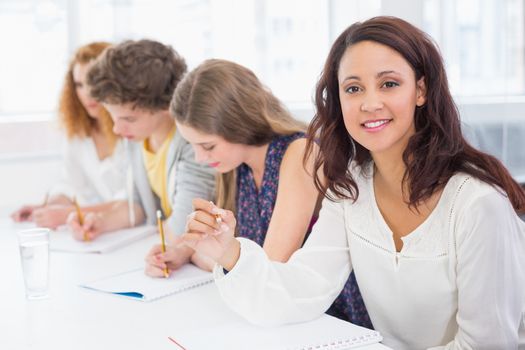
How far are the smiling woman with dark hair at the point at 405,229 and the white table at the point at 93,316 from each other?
0.35ft

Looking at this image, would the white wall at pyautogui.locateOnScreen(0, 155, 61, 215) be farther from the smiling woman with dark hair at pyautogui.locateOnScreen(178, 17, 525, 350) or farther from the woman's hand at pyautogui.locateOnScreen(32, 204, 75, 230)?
the smiling woman with dark hair at pyautogui.locateOnScreen(178, 17, 525, 350)

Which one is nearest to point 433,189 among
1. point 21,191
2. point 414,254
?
point 414,254

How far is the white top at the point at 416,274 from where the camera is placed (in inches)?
48.1

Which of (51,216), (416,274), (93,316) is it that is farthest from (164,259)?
(51,216)

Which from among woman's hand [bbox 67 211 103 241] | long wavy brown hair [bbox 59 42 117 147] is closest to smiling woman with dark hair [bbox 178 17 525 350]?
woman's hand [bbox 67 211 103 241]

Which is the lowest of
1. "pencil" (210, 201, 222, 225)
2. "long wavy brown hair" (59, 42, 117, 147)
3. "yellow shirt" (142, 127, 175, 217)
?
"yellow shirt" (142, 127, 175, 217)

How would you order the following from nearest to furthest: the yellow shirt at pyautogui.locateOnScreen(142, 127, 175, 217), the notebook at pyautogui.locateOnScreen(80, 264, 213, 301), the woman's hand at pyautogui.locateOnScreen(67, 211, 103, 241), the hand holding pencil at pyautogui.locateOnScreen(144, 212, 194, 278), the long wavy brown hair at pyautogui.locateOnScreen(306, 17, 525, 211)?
the long wavy brown hair at pyautogui.locateOnScreen(306, 17, 525, 211), the notebook at pyautogui.locateOnScreen(80, 264, 213, 301), the hand holding pencil at pyautogui.locateOnScreen(144, 212, 194, 278), the woman's hand at pyautogui.locateOnScreen(67, 211, 103, 241), the yellow shirt at pyautogui.locateOnScreen(142, 127, 175, 217)

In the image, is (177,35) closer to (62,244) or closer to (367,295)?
(62,244)

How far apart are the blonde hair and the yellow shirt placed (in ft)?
1.37

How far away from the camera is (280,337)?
1.24 meters

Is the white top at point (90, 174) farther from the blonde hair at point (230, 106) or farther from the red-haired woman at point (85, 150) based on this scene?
the blonde hair at point (230, 106)

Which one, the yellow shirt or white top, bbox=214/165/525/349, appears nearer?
white top, bbox=214/165/525/349

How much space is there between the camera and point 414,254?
1319 mm

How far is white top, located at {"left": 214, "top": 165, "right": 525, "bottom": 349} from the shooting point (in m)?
1.22
